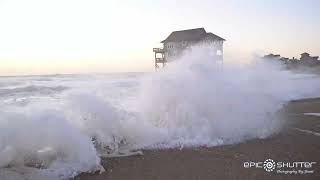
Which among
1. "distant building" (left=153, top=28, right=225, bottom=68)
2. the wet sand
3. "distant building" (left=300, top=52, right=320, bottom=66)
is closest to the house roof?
"distant building" (left=153, top=28, right=225, bottom=68)

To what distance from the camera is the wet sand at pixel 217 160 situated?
20.0ft

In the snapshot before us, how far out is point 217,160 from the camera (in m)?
6.98

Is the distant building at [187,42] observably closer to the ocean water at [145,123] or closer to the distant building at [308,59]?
the ocean water at [145,123]

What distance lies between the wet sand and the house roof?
77.9 feet

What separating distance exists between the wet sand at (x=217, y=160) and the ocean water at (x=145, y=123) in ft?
1.49

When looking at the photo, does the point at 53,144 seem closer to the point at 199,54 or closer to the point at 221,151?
the point at 221,151

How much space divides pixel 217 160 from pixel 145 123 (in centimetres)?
285

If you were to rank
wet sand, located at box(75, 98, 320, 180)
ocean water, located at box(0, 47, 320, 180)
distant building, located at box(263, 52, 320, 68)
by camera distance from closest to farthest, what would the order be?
1. wet sand, located at box(75, 98, 320, 180)
2. ocean water, located at box(0, 47, 320, 180)
3. distant building, located at box(263, 52, 320, 68)

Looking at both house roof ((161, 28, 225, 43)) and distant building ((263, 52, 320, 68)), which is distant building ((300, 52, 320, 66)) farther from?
house roof ((161, 28, 225, 43))

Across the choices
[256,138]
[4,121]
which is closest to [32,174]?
[4,121]

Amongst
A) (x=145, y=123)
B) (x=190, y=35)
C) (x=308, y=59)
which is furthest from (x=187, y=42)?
(x=308, y=59)

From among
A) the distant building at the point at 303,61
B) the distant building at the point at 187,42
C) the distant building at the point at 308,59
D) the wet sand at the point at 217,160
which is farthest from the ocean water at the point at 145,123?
the distant building at the point at 308,59

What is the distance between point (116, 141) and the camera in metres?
8.47

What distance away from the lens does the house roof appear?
32094 millimetres
